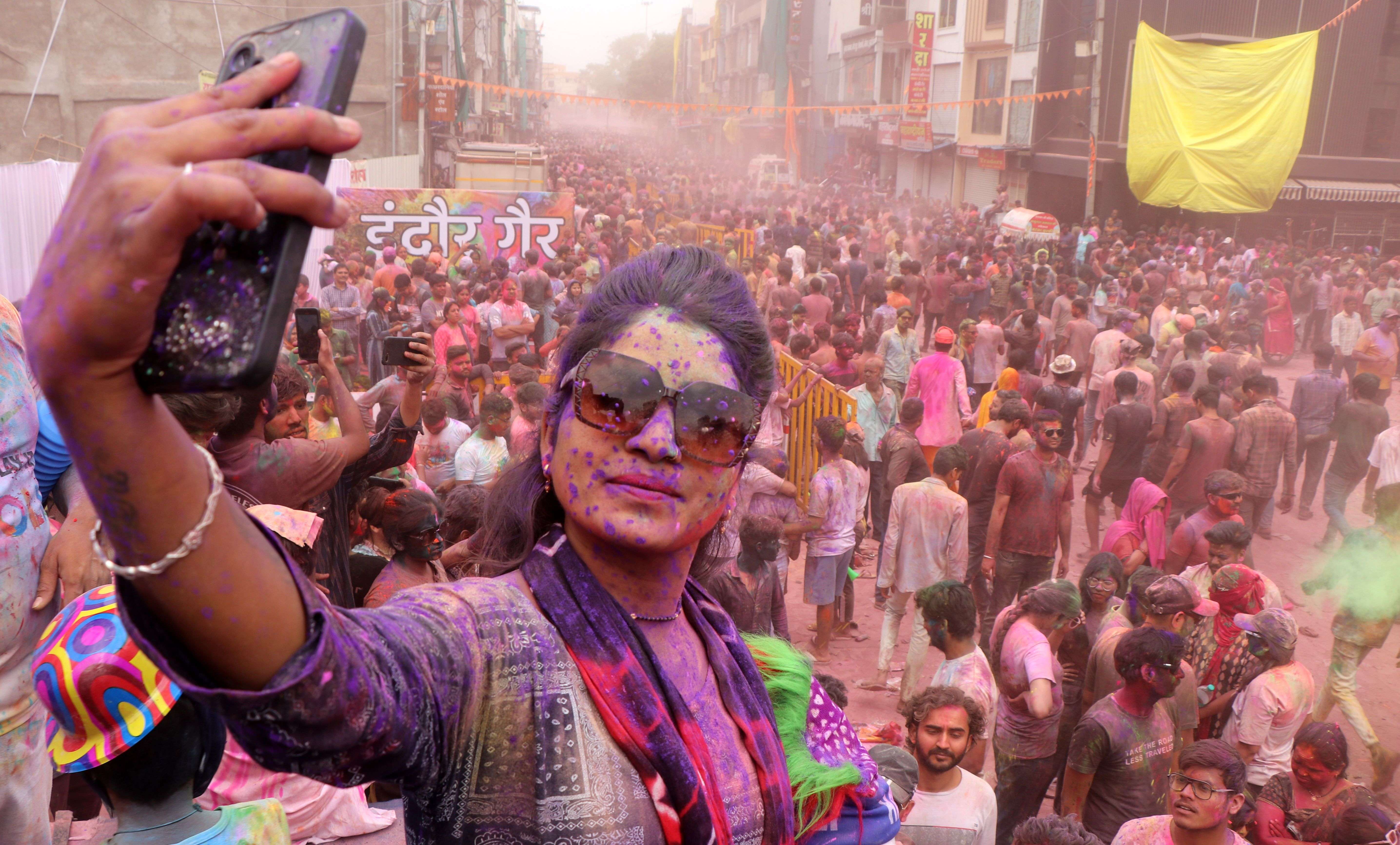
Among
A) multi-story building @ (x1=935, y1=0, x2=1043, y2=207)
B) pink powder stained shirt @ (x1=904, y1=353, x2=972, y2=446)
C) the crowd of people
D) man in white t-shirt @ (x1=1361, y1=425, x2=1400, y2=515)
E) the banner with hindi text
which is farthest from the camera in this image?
A: multi-story building @ (x1=935, y1=0, x2=1043, y2=207)

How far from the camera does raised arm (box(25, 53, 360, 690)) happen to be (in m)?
0.84

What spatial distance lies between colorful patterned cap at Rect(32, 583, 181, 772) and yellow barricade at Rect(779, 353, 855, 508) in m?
6.93

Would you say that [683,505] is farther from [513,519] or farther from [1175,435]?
[1175,435]

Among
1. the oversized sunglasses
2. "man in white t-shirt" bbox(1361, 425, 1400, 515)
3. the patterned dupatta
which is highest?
the oversized sunglasses

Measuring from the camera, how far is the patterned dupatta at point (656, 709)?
1.43 m

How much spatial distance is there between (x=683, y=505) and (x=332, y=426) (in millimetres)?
5341

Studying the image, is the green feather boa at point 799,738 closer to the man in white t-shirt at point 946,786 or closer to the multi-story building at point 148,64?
the man in white t-shirt at point 946,786

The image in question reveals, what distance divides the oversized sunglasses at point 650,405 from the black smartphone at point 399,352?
2258 millimetres

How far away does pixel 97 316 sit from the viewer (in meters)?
0.84

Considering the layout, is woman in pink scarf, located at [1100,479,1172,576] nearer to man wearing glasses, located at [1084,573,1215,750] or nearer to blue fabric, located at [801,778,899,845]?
man wearing glasses, located at [1084,573,1215,750]

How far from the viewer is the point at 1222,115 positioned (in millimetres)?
17672

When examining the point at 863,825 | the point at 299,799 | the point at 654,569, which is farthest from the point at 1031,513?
the point at 654,569

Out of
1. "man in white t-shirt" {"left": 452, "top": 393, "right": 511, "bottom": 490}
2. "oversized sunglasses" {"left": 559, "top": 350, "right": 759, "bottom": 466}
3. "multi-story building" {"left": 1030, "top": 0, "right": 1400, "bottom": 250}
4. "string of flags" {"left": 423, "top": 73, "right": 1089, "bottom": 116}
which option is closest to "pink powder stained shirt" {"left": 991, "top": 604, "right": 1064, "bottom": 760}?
"man in white t-shirt" {"left": 452, "top": 393, "right": 511, "bottom": 490}

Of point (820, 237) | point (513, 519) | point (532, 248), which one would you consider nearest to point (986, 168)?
point (820, 237)
